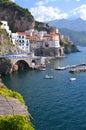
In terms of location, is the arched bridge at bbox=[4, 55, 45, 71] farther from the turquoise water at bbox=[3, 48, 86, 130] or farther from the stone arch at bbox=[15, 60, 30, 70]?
the turquoise water at bbox=[3, 48, 86, 130]

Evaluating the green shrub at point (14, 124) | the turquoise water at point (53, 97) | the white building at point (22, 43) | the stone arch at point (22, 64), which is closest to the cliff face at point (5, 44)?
the stone arch at point (22, 64)

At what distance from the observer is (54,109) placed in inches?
2894

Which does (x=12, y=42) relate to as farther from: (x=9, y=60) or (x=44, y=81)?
(x=44, y=81)

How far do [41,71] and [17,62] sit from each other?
14.7 meters

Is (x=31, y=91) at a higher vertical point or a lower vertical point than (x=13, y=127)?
lower

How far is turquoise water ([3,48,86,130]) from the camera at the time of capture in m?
62.8

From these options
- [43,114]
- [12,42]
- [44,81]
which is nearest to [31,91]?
[44,81]

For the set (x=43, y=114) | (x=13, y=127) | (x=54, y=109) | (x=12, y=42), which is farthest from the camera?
(x=12, y=42)

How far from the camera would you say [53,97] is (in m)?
87.4

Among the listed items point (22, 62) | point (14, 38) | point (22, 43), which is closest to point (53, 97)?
point (22, 62)

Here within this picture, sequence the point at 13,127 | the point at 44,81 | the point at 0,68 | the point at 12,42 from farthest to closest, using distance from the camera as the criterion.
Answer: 1. the point at 12,42
2. the point at 0,68
3. the point at 44,81
4. the point at 13,127

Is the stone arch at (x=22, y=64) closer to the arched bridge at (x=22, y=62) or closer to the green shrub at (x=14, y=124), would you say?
the arched bridge at (x=22, y=62)

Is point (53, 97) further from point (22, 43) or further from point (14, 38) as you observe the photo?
point (22, 43)

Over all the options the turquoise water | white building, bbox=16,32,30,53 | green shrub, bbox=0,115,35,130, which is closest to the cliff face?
white building, bbox=16,32,30,53
